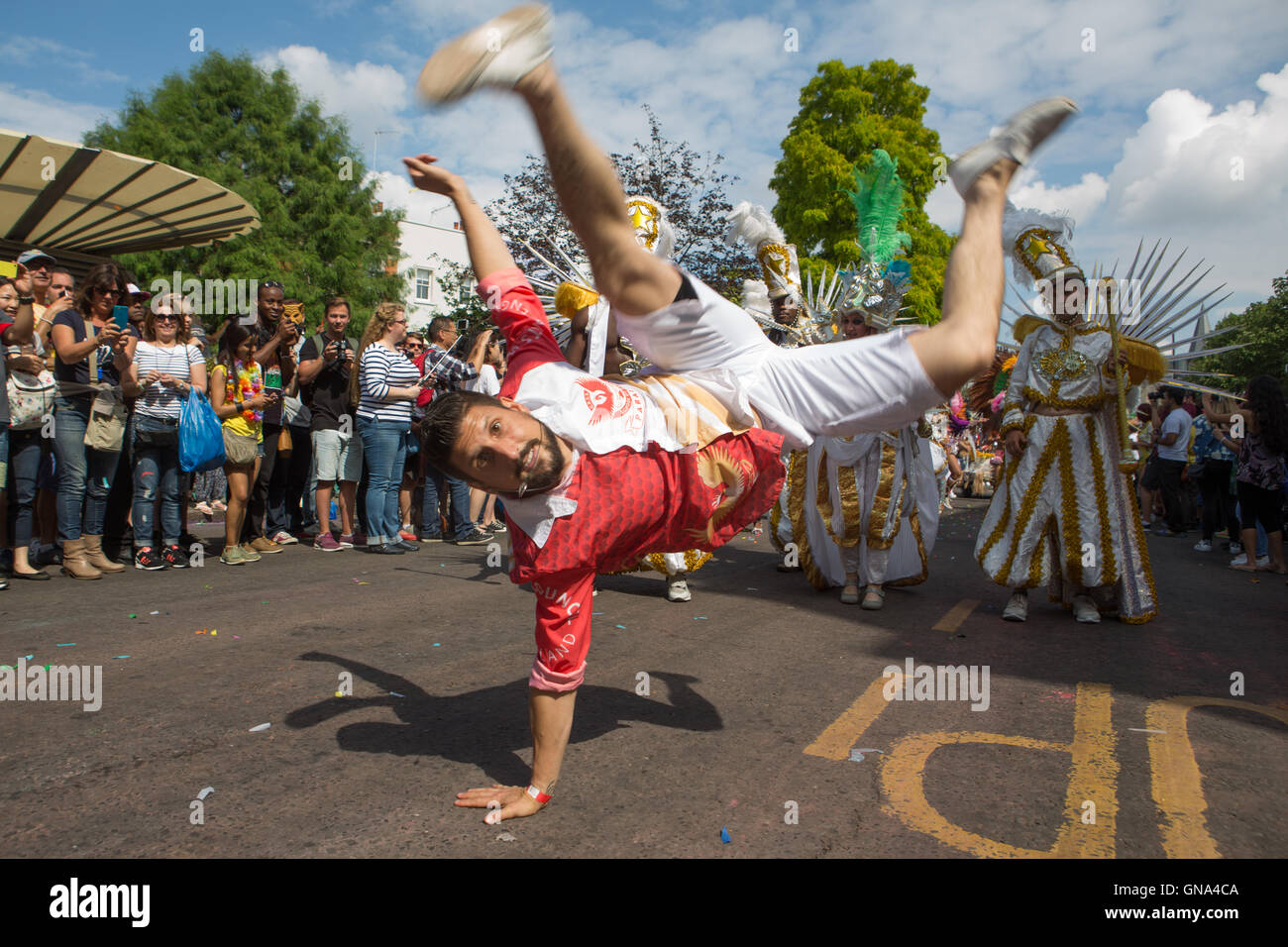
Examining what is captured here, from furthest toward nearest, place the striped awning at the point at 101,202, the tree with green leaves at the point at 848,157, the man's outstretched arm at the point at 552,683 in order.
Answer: the tree with green leaves at the point at 848,157
the striped awning at the point at 101,202
the man's outstretched arm at the point at 552,683

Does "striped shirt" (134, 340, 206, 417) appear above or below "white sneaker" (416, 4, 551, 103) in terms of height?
below

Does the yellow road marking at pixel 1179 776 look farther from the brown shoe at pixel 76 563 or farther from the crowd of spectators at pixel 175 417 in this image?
the brown shoe at pixel 76 563

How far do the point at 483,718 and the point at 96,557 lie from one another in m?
4.51

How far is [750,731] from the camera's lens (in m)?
3.33

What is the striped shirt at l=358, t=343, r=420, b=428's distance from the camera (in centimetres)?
776

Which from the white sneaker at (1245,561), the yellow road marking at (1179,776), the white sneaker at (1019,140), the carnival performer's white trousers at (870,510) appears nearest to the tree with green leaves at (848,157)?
the white sneaker at (1245,561)

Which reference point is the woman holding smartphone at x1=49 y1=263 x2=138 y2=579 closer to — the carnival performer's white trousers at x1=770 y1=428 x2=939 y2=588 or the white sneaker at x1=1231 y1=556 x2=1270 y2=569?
the carnival performer's white trousers at x1=770 y1=428 x2=939 y2=588

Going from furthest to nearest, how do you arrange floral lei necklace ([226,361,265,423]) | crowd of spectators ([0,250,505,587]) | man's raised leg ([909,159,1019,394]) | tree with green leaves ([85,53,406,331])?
tree with green leaves ([85,53,406,331]) → floral lei necklace ([226,361,265,423]) → crowd of spectators ([0,250,505,587]) → man's raised leg ([909,159,1019,394])

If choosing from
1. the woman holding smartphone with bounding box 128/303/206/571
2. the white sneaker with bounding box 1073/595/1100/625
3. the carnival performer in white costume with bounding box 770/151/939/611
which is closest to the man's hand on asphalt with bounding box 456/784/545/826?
the carnival performer in white costume with bounding box 770/151/939/611

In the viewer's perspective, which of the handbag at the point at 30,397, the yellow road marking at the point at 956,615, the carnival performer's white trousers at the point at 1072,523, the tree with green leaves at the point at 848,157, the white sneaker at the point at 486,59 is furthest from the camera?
the tree with green leaves at the point at 848,157

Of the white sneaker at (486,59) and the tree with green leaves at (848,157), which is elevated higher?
the tree with green leaves at (848,157)

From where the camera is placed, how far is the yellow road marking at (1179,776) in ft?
8.15
